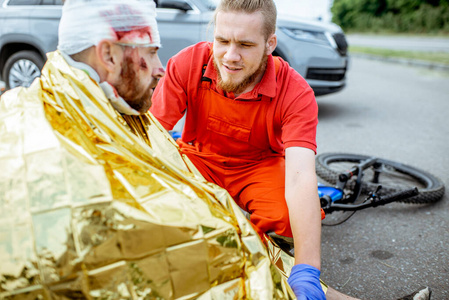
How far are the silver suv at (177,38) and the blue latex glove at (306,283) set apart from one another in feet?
11.7

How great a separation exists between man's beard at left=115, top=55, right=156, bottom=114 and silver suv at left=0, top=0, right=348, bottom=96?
3345 mm

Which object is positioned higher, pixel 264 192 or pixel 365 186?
pixel 264 192

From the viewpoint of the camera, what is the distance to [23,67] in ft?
17.5

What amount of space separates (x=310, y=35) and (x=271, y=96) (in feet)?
12.3

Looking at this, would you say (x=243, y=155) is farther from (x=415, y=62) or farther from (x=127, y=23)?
(x=415, y=62)

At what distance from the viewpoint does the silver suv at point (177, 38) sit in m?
4.69

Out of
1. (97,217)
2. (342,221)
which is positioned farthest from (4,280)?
(342,221)

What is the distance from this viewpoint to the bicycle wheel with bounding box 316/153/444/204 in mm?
2932

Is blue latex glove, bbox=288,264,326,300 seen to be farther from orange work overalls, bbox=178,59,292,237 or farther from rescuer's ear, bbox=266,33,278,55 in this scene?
rescuer's ear, bbox=266,33,278,55

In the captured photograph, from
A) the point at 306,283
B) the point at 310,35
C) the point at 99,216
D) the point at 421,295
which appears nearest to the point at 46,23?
the point at 310,35

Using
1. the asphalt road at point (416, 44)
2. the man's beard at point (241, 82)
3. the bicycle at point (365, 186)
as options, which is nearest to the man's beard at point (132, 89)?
the man's beard at point (241, 82)

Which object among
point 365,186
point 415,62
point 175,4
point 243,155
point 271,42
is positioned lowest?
point 415,62

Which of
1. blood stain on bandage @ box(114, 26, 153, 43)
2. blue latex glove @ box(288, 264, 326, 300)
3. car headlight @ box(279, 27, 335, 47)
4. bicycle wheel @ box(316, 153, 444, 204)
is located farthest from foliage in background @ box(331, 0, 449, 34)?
blood stain on bandage @ box(114, 26, 153, 43)

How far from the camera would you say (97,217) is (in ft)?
3.37
